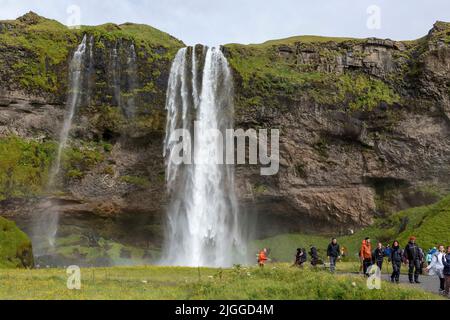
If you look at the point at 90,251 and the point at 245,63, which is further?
the point at 245,63

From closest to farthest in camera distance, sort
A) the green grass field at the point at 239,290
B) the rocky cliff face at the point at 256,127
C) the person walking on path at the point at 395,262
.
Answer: the green grass field at the point at 239,290 < the person walking on path at the point at 395,262 < the rocky cliff face at the point at 256,127

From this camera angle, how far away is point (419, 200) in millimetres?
60688

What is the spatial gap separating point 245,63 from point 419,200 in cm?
2567

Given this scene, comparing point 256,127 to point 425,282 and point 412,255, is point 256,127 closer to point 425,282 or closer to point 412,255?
point 425,282

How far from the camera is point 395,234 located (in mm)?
51719

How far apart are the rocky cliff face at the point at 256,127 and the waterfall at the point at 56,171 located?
2.23 feet

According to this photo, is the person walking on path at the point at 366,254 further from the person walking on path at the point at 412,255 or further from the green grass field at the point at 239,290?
the green grass field at the point at 239,290

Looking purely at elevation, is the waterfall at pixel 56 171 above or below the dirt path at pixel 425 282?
above

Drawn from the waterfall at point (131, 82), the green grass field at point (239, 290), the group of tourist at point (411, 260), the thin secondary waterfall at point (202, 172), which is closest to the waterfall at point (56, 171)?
the waterfall at point (131, 82)

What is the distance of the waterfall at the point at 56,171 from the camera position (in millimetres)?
59562
